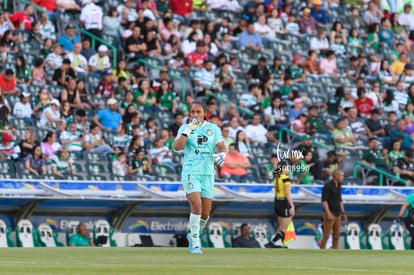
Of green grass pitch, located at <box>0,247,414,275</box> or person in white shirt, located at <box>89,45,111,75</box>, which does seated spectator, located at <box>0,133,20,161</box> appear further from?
green grass pitch, located at <box>0,247,414,275</box>

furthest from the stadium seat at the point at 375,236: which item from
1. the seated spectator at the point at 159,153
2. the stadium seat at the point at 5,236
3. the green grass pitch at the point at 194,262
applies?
the green grass pitch at the point at 194,262

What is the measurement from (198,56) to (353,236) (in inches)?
215

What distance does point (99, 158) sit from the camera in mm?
26781

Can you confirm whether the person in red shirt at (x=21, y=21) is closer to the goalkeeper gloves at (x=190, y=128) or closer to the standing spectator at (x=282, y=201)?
the standing spectator at (x=282, y=201)

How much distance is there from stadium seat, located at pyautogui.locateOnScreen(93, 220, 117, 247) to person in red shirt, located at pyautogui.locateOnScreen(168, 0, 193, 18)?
7692 millimetres

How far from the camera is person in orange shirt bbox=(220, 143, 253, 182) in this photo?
27.8 m

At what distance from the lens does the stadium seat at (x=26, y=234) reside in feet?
83.0

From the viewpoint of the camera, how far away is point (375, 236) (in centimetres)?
2955

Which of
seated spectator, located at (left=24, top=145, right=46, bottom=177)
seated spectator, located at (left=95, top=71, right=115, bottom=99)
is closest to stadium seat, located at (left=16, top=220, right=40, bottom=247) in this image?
seated spectator, located at (left=24, top=145, right=46, bottom=177)

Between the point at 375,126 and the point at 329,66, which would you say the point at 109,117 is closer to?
the point at 375,126

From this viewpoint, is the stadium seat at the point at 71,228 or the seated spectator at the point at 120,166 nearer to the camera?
the stadium seat at the point at 71,228

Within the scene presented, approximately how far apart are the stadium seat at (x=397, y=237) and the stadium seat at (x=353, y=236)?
2.22 ft

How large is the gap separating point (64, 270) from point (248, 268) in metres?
2.00

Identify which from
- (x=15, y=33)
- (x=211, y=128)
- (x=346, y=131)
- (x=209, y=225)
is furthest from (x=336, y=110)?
(x=211, y=128)
